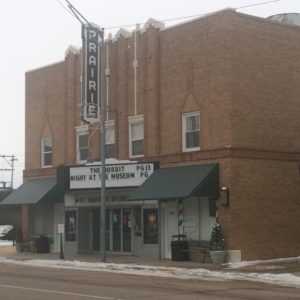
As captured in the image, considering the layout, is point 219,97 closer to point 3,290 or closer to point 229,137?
point 229,137

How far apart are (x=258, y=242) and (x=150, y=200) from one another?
4.65 meters

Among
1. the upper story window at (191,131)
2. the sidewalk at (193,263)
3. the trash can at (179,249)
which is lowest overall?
the sidewalk at (193,263)

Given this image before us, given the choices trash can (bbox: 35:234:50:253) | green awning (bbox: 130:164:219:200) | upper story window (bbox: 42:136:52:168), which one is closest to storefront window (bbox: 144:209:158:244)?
green awning (bbox: 130:164:219:200)

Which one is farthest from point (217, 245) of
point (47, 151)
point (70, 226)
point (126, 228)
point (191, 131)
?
point (47, 151)

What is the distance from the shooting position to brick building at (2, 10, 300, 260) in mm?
24891

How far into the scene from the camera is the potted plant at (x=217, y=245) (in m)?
24.0

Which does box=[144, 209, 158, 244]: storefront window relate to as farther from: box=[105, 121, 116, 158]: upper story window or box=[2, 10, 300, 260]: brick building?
box=[105, 121, 116, 158]: upper story window

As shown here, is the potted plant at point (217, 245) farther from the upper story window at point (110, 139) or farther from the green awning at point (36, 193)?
the green awning at point (36, 193)

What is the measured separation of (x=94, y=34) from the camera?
28922 mm

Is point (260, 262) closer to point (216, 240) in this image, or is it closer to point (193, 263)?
point (216, 240)

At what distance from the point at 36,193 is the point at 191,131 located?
9.43 meters

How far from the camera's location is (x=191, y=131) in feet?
86.9

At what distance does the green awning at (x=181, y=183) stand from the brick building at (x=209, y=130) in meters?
0.05

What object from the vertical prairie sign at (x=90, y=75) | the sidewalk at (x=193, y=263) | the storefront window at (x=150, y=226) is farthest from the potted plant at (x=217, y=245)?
the vertical prairie sign at (x=90, y=75)
